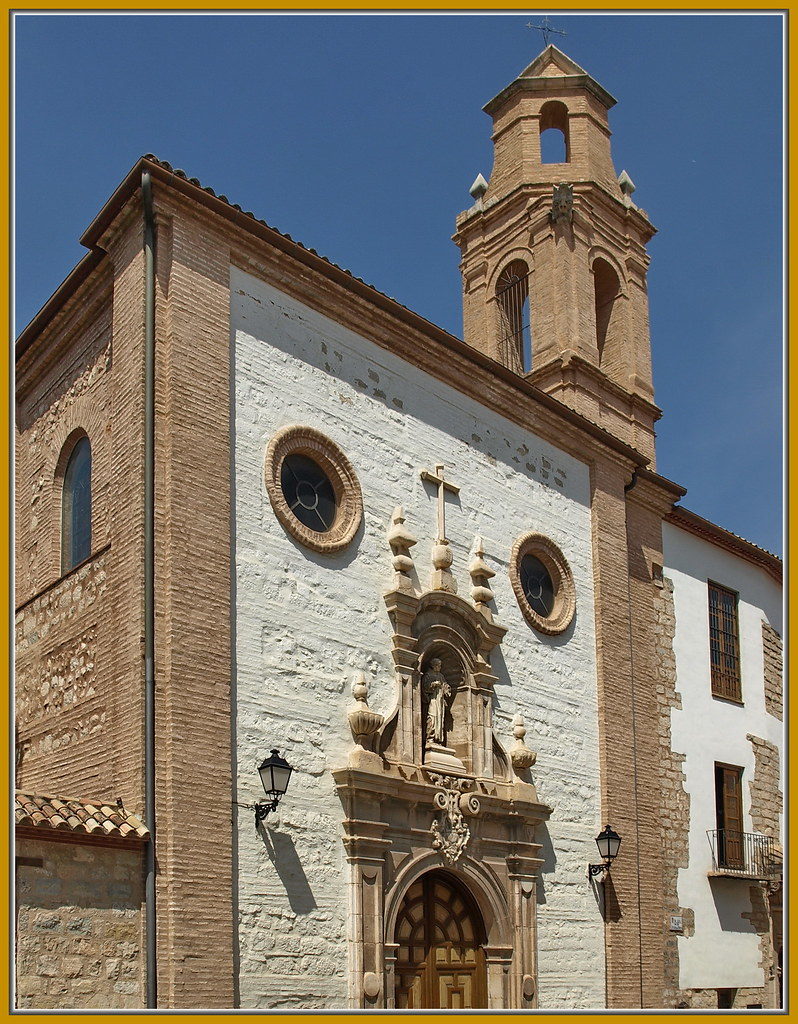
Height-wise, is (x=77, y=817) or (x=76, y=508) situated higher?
(x=76, y=508)

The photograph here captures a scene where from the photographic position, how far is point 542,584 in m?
16.8

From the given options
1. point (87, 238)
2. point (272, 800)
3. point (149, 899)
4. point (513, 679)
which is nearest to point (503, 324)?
point (513, 679)

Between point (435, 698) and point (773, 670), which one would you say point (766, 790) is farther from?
point (435, 698)

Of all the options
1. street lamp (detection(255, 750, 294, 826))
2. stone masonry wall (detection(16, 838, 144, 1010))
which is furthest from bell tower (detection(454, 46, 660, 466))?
stone masonry wall (detection(16, 838, 144, 1010))

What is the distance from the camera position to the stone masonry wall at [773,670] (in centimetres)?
2125

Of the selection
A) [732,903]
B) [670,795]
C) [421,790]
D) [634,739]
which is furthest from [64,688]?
[732,903]

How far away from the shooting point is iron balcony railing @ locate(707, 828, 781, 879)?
18562 mm

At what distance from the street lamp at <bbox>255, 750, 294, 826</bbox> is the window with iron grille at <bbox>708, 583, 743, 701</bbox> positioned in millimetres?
10087

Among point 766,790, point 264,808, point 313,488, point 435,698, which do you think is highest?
point 313,488

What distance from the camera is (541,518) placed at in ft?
55.1

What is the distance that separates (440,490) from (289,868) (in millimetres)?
5080

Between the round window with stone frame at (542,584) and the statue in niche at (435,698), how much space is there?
1954 mm

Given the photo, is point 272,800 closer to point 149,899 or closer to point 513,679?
point 149,899

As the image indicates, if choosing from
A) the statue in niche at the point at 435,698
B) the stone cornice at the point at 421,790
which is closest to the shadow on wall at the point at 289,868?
the stone cornice at the point at 421,790
